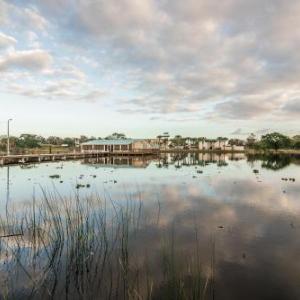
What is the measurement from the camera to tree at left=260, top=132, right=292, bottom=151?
122m

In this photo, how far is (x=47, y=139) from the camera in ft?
486

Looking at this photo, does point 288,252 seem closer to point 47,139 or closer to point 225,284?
point 225,284

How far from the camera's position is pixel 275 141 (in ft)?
399

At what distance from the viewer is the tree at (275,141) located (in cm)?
12181

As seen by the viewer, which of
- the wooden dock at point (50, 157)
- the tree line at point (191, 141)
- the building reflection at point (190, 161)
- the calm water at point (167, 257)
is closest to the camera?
the calm water at point (167, 257)

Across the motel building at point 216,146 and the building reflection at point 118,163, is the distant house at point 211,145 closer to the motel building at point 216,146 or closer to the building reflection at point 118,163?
the motel building at point 216,146

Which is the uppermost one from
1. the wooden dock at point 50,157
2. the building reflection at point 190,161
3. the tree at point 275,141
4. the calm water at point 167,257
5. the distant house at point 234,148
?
the tree at point 275,141

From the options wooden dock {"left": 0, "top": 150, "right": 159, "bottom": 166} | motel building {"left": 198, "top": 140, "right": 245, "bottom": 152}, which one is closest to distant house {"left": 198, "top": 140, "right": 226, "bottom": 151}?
motel building {"left": 198, "top": 140, "right": 245, "bottom": 152}

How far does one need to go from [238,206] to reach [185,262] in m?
9.44

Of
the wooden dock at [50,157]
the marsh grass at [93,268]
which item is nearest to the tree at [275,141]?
the wooden dock at [50,157]

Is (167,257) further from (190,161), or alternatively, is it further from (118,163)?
(190,161)

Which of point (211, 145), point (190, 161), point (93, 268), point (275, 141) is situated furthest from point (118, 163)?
point (211, 145)

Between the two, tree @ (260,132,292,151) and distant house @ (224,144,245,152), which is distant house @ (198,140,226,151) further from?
tree @ (260,132,292,151)

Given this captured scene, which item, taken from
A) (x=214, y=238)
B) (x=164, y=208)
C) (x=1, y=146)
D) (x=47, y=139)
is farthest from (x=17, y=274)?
(x=47, y=139)
